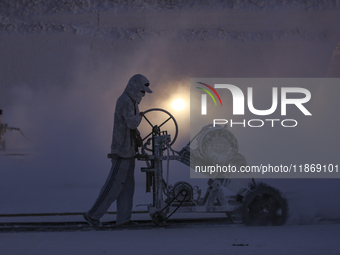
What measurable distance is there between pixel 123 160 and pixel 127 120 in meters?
0.34

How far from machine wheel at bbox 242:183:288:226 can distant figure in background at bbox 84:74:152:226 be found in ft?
3.35

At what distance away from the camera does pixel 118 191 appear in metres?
3.19

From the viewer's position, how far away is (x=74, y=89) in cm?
773

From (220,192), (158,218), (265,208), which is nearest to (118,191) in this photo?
A: (158,218)

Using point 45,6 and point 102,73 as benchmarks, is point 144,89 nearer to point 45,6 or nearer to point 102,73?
point 102,73

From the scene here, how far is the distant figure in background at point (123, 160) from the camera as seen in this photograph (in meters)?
3.16

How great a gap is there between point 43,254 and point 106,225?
0.81 metres

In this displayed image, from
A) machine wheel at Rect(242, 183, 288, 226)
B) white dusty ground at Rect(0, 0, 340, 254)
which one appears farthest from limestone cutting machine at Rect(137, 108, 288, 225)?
white dusty ground at Rect(0, 0, 340, 254)

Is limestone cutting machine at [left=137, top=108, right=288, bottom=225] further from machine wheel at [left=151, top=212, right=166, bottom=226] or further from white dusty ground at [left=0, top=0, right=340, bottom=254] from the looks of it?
white dusty ground at [left=0, top=0, right=340, bottom=254]

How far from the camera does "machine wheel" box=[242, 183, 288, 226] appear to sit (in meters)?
3.29

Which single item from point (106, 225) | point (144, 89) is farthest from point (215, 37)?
point (106, 225)

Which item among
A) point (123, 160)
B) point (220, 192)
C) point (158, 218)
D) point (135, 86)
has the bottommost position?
point (158, 218)

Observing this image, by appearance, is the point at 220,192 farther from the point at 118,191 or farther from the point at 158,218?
the point at 118,191

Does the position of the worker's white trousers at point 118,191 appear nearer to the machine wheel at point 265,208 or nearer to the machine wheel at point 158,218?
the machine wheel at point 158,218
